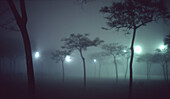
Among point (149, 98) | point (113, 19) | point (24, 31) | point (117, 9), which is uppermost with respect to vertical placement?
point (117, 9)

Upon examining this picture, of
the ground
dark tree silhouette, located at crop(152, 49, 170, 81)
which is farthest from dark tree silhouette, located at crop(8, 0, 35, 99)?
dark tree silhouette, located at crop(152, 49, 170, 81)

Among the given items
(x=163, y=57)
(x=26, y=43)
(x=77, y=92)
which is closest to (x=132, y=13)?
(x=26, y=43)

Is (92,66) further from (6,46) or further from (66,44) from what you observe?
(66,44)

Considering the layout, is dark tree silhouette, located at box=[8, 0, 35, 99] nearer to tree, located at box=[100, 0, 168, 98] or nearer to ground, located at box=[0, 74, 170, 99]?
ground, located at box=[0, 74, 170, 99]

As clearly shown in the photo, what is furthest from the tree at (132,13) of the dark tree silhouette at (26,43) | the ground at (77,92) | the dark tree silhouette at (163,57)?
the dark tree silhouette at (163,57)

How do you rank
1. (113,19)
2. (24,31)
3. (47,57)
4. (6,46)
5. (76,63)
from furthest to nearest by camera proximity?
(76,63), (47,57), (6,46), (113,19), (24,31)

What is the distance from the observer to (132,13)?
52.9ft

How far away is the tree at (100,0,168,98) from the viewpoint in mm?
15578

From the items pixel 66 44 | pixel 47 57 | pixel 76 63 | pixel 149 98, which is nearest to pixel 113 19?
pixel 149 98

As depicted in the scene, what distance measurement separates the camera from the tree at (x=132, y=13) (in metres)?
15.6

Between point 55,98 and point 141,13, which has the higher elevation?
point 141,13

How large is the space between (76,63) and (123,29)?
10929cm

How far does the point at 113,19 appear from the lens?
1697 cm

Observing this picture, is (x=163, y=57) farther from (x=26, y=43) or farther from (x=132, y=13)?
(x=26, y=43)
